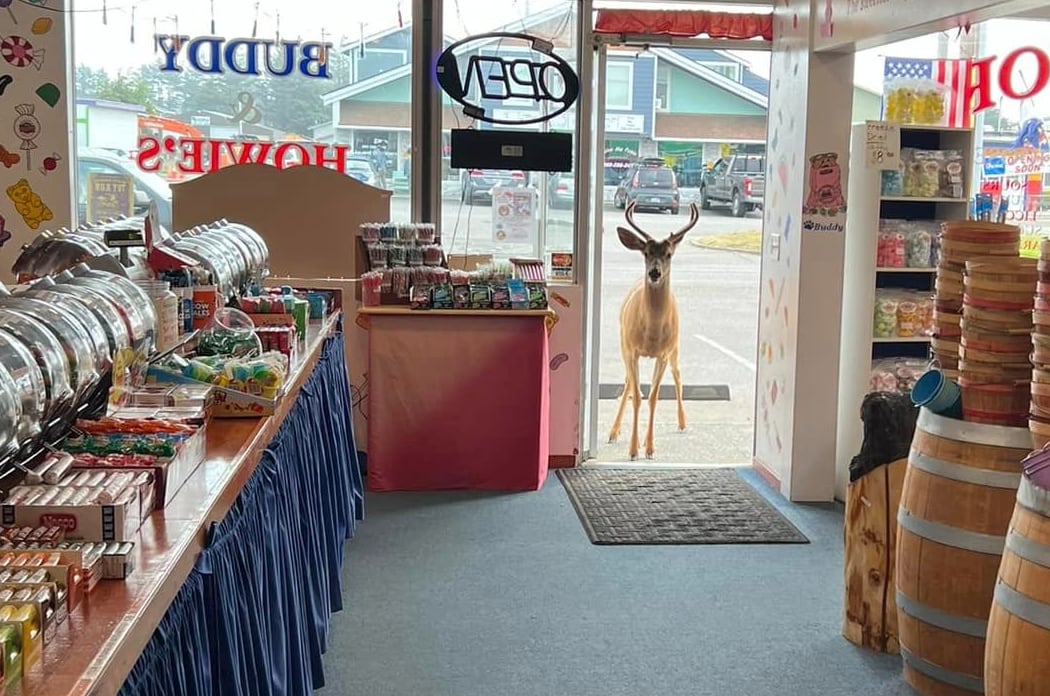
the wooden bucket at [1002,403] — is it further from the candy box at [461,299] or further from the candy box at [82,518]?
the candy box at [461,299]

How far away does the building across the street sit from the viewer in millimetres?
5965

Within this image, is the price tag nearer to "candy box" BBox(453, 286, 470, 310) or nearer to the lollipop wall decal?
"candy box" BBox(453, 286, 470, 310)

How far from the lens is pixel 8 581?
133cm

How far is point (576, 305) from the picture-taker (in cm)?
594

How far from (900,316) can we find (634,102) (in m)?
1.91

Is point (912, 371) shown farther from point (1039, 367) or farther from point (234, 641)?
point (234, 641)

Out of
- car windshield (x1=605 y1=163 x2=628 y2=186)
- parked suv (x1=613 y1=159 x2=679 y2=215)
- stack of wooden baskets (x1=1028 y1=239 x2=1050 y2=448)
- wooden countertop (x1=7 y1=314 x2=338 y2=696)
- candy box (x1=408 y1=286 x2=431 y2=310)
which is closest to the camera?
wooden countertop (x1=7 y1=314 x2=338 y2=696)

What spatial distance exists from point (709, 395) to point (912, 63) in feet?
9.25

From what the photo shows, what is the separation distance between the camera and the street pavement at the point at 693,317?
20.2 ft

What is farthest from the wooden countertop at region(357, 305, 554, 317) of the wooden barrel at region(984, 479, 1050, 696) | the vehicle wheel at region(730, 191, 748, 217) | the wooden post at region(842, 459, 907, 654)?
the wooden barrel at region(984, 479, 1050, 696)

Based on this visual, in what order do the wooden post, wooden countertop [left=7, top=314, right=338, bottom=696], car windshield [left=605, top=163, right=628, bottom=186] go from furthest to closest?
car windshield [left=605, top=163, right=628, bottom=186], the wooden post, wooden countertop [left=7, top=314, right=338, bottom=696]

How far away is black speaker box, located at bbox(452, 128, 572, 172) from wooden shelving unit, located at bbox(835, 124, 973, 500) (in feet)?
5.00

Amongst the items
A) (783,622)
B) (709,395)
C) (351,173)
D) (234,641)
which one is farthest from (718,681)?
(709,395)

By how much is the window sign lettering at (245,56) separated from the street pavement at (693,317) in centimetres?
86
